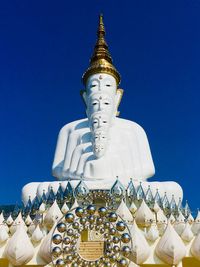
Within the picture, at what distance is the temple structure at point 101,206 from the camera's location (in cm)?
574

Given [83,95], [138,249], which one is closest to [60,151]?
[83,95]

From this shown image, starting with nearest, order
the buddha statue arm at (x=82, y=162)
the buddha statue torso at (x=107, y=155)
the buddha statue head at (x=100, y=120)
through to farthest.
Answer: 1. the buddha statue torso at (x=107, y=155)
2. the buddha statue arm at (x=82, y=162)
3. the buddha statue head at (x=100, y=120)

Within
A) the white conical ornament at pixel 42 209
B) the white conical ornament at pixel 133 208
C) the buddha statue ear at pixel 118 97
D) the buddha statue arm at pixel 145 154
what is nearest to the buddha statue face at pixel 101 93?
the buddha statue ear at pixel 118 97

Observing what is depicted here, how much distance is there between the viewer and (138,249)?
661 centimetres

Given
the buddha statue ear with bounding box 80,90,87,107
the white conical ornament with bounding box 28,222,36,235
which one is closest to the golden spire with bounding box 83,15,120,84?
the buddha statue ear with bounding box 80,90,87,107

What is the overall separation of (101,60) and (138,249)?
1005 cm

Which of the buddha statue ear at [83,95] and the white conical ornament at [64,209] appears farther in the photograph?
the buddha statue ear at [83,95]

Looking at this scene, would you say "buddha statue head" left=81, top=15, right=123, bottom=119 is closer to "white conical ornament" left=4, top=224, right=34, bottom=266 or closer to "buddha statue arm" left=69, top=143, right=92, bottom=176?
"buddha statue arm" left=69, top=143, right=92, bottom=176

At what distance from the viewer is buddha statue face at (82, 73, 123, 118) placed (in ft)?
43.3

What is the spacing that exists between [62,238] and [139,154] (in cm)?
868

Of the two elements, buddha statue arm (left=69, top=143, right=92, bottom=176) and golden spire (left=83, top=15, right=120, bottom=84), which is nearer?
buddha statue arm (left=69, top=143, right=92, bottom=176)

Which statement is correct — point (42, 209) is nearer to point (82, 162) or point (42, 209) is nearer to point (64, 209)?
point (64, 209)

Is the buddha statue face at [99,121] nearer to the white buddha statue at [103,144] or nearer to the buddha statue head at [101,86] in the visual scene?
the white buddha statue at [103,144]

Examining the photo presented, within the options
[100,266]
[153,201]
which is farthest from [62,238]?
[153,201]
